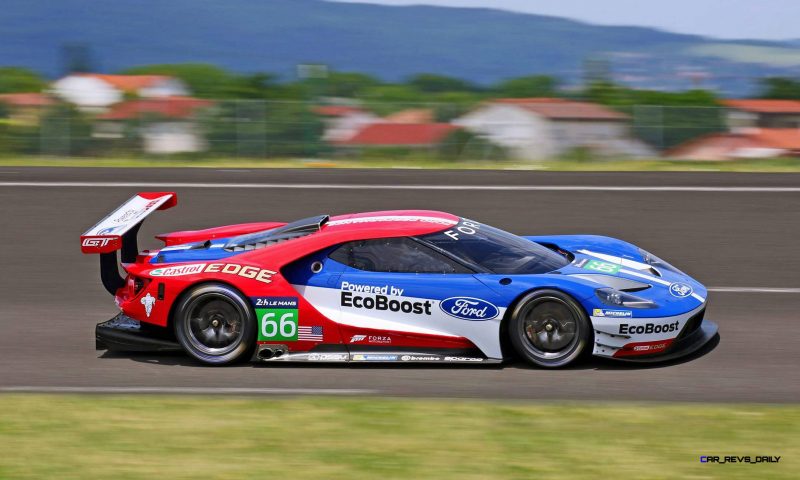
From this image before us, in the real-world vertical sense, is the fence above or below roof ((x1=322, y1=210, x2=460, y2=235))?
above

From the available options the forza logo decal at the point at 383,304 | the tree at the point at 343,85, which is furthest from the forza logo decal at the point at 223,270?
the tree at the point at 343,85

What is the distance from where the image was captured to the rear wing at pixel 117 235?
25.5ft

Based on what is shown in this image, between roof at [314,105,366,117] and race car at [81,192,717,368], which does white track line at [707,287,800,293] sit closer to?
race car at [81,192,717,368]

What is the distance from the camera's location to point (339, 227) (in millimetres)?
7863

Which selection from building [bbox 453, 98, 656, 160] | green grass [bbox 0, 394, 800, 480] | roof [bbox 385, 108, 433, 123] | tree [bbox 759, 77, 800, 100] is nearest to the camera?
green grass [bbox 0, 394, 800, 480]

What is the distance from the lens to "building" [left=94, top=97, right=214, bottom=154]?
817 inches

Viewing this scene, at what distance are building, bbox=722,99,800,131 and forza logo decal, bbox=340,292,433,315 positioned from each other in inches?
627

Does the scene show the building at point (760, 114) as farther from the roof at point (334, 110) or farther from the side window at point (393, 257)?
the side window at point (393, 257)

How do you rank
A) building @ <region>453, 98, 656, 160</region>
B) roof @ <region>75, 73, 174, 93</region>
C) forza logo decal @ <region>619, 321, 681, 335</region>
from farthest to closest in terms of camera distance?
roof @ <region>75, 73, 174, 93</region> < building @ <region>453, 98, 656, 160</region> < forza logo decal @ <region>619, 321, 681, 335</region>

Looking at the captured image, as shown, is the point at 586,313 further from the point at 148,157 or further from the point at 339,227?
the point at 148,157

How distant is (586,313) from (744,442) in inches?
66.2

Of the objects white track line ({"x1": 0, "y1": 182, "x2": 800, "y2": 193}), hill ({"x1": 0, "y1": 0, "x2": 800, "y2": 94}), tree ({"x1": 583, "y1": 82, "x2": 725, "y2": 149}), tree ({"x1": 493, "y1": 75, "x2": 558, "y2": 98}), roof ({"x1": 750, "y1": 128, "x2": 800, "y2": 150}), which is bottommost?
white track line ({"x1": 0, "y1": 182, "x2": 800, "y2": 193})

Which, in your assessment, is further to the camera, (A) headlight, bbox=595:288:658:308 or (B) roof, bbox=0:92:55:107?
(B) roof, bbox=0:92:55:107

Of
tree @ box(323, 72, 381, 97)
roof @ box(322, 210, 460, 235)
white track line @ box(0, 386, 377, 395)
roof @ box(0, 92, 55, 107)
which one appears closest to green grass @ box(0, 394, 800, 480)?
white track line @ box(0, 386, 377, 395)
